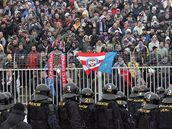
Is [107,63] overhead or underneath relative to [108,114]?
overhead

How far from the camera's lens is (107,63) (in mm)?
20141

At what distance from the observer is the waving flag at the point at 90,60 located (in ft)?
65.8

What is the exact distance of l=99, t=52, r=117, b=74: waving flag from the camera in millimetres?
20125

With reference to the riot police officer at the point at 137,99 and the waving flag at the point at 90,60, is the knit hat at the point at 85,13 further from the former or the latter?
the riot police officer at the point at 137,99

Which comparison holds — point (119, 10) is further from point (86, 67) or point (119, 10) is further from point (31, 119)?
point (31, 119)

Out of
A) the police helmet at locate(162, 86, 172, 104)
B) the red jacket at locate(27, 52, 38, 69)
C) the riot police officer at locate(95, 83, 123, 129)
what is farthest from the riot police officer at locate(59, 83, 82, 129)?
the red jacket at locate(27, 52, 38, 69)

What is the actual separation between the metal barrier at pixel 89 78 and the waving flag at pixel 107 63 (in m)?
0.24

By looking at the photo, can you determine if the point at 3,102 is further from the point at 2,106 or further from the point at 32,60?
the point at 32,60

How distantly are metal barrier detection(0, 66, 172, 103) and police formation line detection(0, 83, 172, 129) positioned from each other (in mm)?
5506

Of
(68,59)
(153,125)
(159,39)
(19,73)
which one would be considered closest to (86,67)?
(68,59)

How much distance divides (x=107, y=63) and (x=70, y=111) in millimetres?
6334

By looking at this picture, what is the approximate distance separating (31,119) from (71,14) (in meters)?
12.0

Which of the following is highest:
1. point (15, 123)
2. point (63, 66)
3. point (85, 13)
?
point (85, 13)

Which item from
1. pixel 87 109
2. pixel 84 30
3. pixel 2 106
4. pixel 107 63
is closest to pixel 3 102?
pixel 2 106
